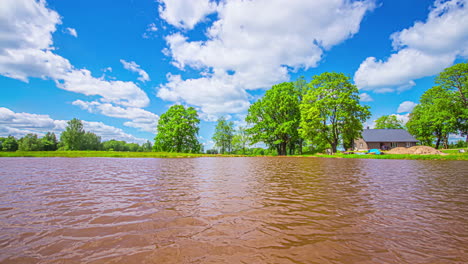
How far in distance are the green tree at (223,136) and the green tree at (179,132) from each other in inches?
902

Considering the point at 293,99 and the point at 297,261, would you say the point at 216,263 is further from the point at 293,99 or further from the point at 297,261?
the point at 293,99

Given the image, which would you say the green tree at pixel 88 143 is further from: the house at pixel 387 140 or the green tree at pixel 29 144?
the house at pixel 387 140

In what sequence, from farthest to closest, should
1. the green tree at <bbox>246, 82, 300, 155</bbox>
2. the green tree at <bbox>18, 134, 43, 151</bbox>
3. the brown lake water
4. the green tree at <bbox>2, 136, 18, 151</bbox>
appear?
1. the green tree at <bbox>2, 136, 18, 151</bbox>
2. the green tree at <bbox>18, 134, 43, 151</bbox>
3. the green tree at <bbox>246, 82, 300, 155</bbox>
4. the brown lake water

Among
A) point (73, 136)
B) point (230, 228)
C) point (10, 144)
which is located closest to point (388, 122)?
point (230, 228)

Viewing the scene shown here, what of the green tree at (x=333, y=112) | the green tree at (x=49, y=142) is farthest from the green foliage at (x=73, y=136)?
the green tree at (x=333, y=112)

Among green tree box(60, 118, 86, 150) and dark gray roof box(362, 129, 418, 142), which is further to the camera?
green tree box(60, 118, 86, 150)

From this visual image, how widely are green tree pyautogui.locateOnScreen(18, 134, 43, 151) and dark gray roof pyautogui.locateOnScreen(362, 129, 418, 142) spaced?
410 feet

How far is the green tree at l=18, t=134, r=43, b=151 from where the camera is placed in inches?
3260

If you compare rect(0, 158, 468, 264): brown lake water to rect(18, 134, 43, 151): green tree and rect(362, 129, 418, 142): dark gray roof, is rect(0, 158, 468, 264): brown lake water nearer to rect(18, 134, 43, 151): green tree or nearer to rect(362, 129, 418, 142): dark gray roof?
rect(362, 129, 418, 142): dark gray roof

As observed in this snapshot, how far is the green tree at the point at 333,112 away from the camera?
1582 inches

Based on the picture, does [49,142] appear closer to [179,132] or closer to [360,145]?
[179,132]

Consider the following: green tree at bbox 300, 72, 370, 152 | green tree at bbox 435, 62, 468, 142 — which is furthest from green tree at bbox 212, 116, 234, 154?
A: green tree at bbox 435, 62, 468, 142

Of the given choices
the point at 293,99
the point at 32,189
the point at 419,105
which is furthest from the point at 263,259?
the point at 419,105

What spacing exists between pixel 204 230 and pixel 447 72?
62.1m
